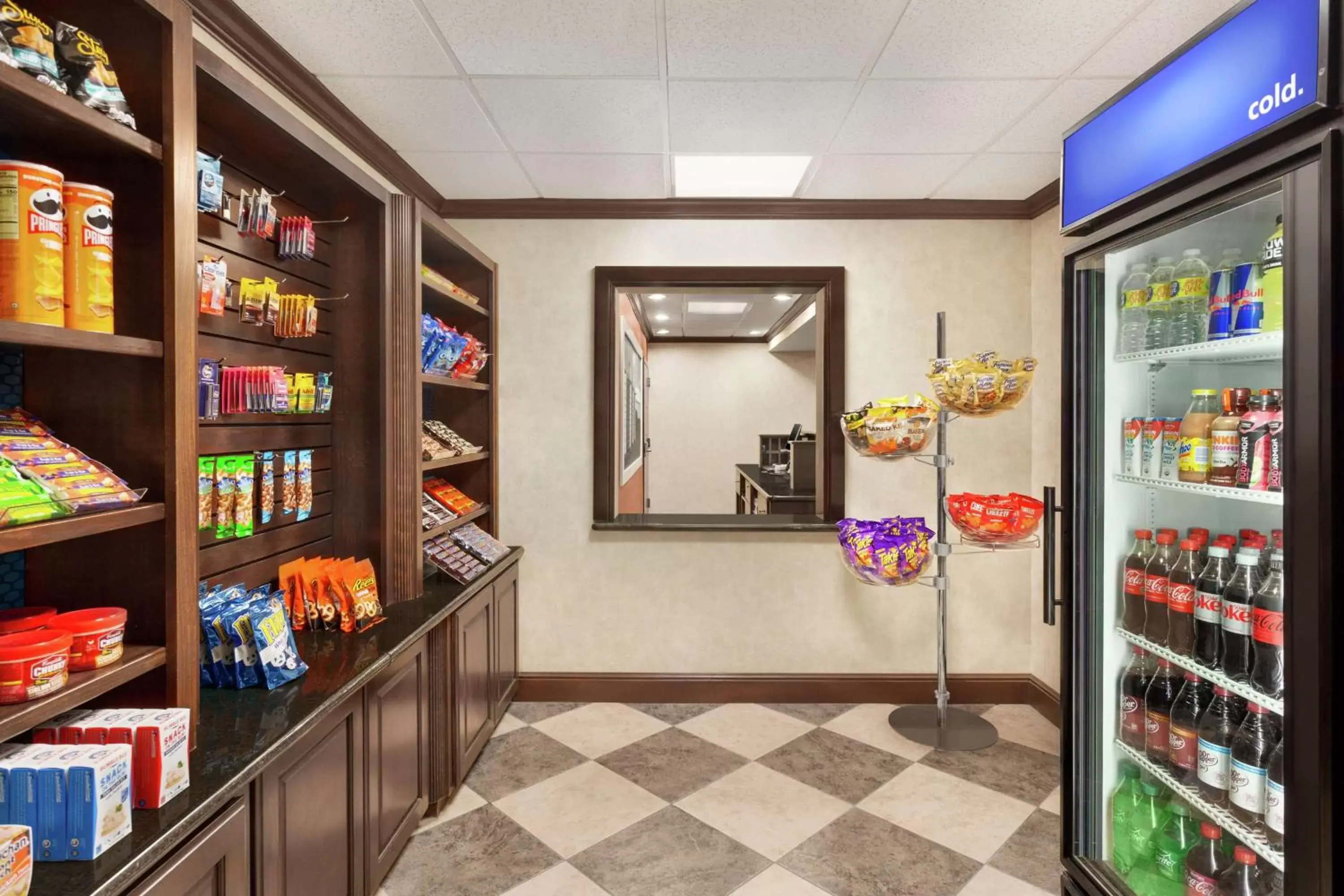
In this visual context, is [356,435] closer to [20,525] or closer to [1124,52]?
[20,525]

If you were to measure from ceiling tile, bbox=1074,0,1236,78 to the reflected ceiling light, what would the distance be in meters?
1.11

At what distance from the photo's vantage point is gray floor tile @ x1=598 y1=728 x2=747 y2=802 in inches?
108

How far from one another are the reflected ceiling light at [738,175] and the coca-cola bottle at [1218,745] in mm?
2397

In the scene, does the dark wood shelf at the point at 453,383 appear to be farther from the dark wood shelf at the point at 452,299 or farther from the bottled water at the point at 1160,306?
the bottled water at the point at 1160,306

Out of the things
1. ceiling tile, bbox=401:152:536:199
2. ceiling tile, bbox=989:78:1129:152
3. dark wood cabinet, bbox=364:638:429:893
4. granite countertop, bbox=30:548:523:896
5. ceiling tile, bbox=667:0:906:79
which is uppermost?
ceiling tile, bbox=401:152:536:199

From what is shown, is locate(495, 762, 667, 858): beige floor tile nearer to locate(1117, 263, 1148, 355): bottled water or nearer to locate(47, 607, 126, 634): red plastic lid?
locate(47, 607, 126, 634): red plastic lid

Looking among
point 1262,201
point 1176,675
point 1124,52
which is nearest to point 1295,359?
point 1262,201

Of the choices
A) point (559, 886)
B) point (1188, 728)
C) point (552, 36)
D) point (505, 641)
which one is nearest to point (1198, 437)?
point (1188, 728)

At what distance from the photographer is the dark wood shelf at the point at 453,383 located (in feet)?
8.57

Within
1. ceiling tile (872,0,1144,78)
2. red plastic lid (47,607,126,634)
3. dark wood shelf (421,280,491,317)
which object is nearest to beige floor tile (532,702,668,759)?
dark wood shelf (421,280,491,317)

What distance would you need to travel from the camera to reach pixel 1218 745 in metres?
1.51

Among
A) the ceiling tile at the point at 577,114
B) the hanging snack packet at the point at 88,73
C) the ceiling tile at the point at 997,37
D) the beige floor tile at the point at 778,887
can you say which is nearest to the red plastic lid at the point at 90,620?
the hanging snack packet at the point at 88,73

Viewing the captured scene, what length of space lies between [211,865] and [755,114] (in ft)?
8.64

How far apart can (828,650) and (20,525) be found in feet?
10.7
